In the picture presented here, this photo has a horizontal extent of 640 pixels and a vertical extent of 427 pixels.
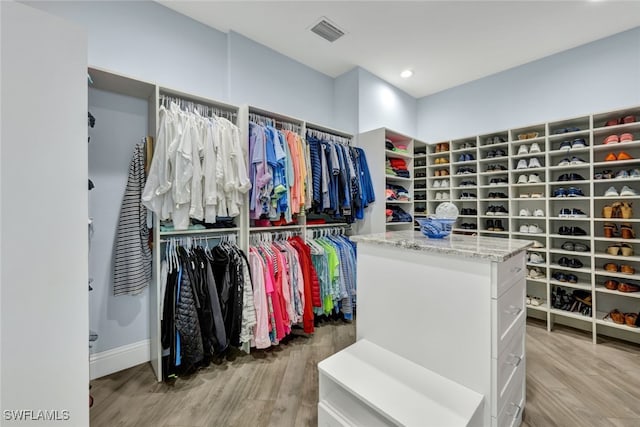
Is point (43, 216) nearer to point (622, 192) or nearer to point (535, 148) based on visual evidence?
point (535, 148)

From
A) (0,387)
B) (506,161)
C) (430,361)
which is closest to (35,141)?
(0,387)

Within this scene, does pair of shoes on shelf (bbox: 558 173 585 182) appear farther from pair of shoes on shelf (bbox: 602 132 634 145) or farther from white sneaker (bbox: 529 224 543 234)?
white sneaker (bbox: 529 224 543 234)

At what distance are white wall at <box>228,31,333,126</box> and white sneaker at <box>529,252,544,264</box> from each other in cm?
283

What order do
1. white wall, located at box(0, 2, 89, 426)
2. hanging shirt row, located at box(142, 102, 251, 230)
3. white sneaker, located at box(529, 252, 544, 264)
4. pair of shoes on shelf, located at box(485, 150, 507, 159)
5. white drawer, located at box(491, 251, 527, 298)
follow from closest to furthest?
white wall, located at box(0, 2, 89, 426), white drawer, located at box(491, 251, 527, 298), hanging shirt row, located at box(142, 102, 251, 230), white sneaker, located at box(529, 252, 544, 264), pair of shoes on shelf, located at box(485, 150, 507, 159)

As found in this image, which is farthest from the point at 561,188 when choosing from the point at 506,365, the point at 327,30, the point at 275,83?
the point at 275,83

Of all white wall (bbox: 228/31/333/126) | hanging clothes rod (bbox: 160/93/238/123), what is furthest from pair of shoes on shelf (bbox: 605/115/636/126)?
hanging clothes rod (bbox: 160/93/238/123)

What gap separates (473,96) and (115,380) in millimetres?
4830

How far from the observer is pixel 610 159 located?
2379mm

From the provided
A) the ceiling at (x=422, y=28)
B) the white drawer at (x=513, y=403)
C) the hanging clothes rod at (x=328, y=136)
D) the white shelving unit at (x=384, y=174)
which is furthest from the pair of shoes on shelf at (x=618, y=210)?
the hanging clothes rod at (x=328, y=136)

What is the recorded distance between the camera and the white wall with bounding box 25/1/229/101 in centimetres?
184

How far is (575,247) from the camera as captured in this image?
2572 millimetres

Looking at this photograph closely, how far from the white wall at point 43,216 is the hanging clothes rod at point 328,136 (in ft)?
6.33

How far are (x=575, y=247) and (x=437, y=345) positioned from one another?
242cm

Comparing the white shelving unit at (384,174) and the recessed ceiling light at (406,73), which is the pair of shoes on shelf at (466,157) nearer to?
the white shelving unit at (384,174)
